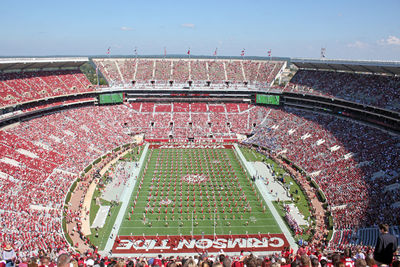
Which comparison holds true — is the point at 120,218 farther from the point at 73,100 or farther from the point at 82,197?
the point at 73,100

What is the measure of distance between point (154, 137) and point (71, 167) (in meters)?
17.2

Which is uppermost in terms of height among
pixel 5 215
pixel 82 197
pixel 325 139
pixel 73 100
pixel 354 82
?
pixel 354 82

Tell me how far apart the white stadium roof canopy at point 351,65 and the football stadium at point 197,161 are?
0.80 feet

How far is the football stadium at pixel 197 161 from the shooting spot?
2212 cm

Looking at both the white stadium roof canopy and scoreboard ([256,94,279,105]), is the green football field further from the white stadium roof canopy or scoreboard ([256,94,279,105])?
the white stadium roof canopy

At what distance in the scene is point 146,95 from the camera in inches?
2272

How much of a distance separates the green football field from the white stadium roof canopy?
1978 centimetres

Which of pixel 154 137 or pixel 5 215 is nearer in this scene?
pixel 5 215

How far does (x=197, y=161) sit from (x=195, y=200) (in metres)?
10.9

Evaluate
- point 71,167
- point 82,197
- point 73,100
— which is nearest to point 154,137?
point 73,100

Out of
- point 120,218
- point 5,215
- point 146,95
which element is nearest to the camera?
point 5,215

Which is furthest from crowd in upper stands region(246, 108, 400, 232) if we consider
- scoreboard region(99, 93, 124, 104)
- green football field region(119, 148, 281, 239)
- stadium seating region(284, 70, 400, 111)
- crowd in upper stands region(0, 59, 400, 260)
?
scoreboard region(99, 93, 124, 104)

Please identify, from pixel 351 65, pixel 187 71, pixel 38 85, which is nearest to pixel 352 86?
pixel 351 65

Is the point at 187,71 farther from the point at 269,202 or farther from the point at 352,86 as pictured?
the point at 269,202
